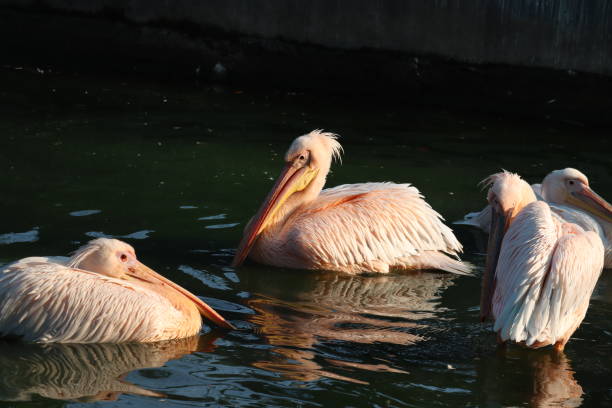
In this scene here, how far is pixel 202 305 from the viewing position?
5.00 metres

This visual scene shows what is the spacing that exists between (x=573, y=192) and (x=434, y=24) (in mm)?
3992

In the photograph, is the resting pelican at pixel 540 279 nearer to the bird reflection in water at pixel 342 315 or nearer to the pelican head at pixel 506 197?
the pelican head at pixel 506 197

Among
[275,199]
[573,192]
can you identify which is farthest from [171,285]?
[573,192]

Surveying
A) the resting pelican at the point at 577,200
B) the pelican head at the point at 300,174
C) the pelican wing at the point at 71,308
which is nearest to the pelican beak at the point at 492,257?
the resting pelican at the point at 577,200

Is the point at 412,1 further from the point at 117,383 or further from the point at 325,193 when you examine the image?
the point at 117,383

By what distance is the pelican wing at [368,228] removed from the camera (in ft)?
19.8

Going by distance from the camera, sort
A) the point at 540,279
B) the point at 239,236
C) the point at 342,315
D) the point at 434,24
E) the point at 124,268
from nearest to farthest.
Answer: the point at 540,279 → the point at 124,268 → the point at 342,315 → the point at 239,236 → the point at 434,24

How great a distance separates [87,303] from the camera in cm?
472

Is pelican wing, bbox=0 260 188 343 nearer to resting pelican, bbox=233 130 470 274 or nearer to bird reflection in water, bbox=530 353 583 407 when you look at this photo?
resting pelican, bbox=233 130 470 274

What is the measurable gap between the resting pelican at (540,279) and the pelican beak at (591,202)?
146 cm

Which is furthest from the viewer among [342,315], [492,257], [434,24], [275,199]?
[434,24]

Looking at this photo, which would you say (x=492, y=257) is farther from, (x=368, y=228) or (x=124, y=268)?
(x=124, y=268)

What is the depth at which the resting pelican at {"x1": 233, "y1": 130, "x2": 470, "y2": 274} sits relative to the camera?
19.9 feet

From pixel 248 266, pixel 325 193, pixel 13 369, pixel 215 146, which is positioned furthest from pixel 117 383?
pixel 215 146
